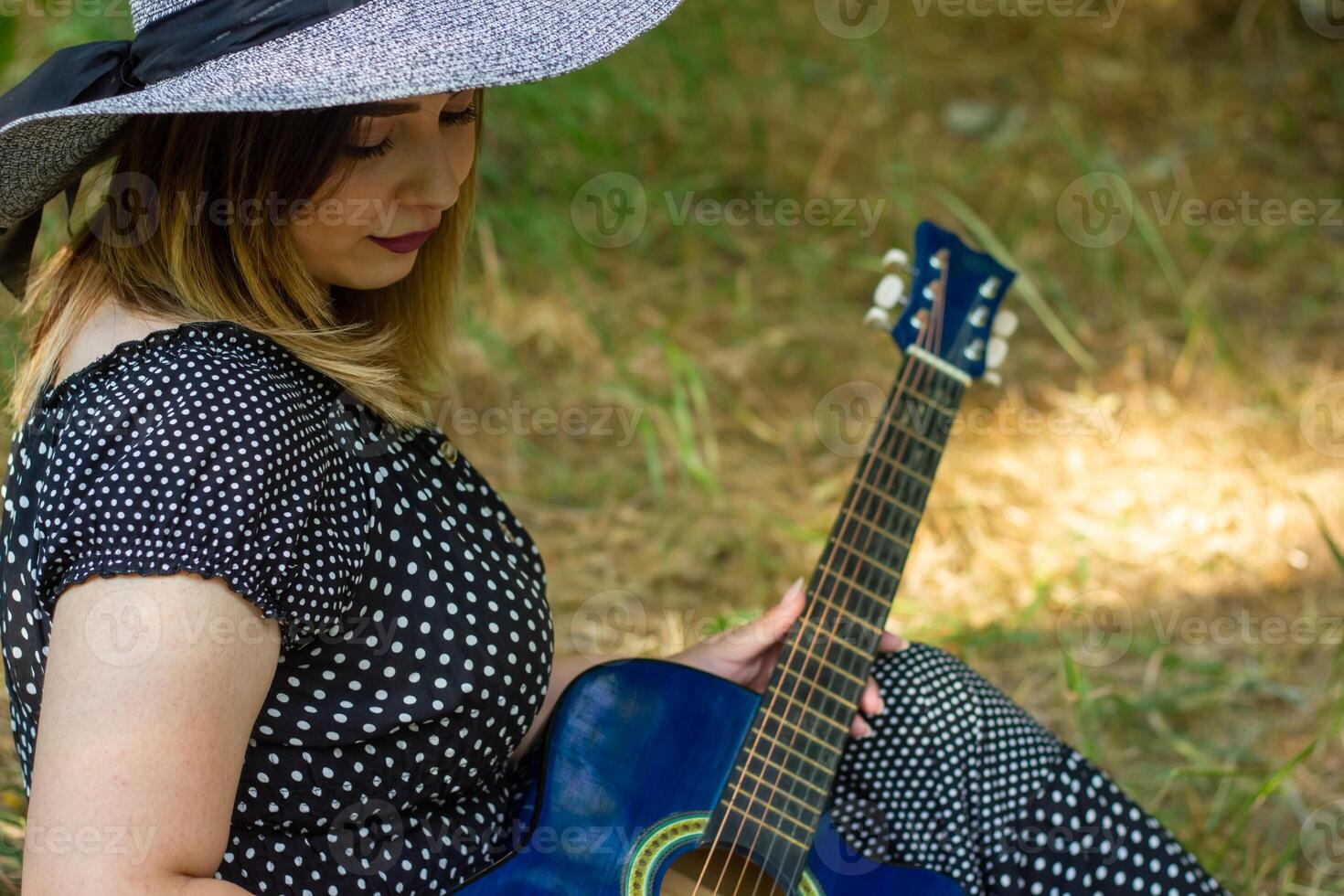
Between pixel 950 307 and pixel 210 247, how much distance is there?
0.89 m

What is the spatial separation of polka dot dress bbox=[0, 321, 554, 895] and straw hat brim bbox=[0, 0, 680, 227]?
7.4 inches

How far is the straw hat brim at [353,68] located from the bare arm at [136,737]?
0.36m

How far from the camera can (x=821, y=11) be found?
389 cm

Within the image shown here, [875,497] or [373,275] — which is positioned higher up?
[373,275]

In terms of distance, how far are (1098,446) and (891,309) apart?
1287 millimetres

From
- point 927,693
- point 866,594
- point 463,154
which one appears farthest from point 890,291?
point 463,154

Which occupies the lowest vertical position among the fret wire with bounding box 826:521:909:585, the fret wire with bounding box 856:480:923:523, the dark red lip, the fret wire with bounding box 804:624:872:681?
the fret wire with bounding box 804:624:872:681

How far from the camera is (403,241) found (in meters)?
1.19

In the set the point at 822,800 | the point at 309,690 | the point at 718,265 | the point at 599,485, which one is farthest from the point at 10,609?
the point at 718,265

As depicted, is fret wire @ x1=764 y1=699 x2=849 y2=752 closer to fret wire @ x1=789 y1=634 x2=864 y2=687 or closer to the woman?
fret wire @ x1=789 y1=634 x2=864 y2=687

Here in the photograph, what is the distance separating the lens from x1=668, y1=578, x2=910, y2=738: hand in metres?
1.48

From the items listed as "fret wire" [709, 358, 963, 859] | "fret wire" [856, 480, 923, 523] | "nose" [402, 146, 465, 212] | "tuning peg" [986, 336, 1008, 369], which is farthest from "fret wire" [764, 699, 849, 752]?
"nose" [402, 146, 465, 212]

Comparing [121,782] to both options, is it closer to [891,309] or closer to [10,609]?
[10,609]

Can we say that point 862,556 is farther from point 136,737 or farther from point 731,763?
point 136,737
